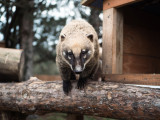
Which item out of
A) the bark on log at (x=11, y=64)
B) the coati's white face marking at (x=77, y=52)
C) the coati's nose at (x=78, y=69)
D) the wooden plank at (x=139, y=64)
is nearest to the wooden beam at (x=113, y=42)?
the wooden plank at (x=139, y=64)

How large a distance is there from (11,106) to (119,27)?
2552 millimetres

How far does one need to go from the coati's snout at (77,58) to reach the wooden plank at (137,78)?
771mm

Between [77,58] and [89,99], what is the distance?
65cm

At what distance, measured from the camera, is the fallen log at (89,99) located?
220cm

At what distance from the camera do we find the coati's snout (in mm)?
2375

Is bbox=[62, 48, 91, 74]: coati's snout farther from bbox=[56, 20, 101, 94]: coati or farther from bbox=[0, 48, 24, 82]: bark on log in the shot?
bbox=[0, 48, 24, 82]: bark on log

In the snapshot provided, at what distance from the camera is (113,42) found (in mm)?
3324

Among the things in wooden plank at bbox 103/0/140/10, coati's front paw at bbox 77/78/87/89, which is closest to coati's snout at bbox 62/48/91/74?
coati's front paw at bbox 77/78/87/89

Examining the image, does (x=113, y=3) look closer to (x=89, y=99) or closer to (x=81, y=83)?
(x=81, y=83)

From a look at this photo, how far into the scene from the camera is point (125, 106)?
2.29m

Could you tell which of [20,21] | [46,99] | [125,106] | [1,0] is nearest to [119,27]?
[125,106]

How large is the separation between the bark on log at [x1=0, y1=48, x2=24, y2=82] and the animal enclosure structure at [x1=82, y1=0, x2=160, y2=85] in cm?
194

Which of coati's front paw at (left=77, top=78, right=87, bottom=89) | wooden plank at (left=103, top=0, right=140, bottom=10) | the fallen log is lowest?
the fallen log

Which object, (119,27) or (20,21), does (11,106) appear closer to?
(119,27)
